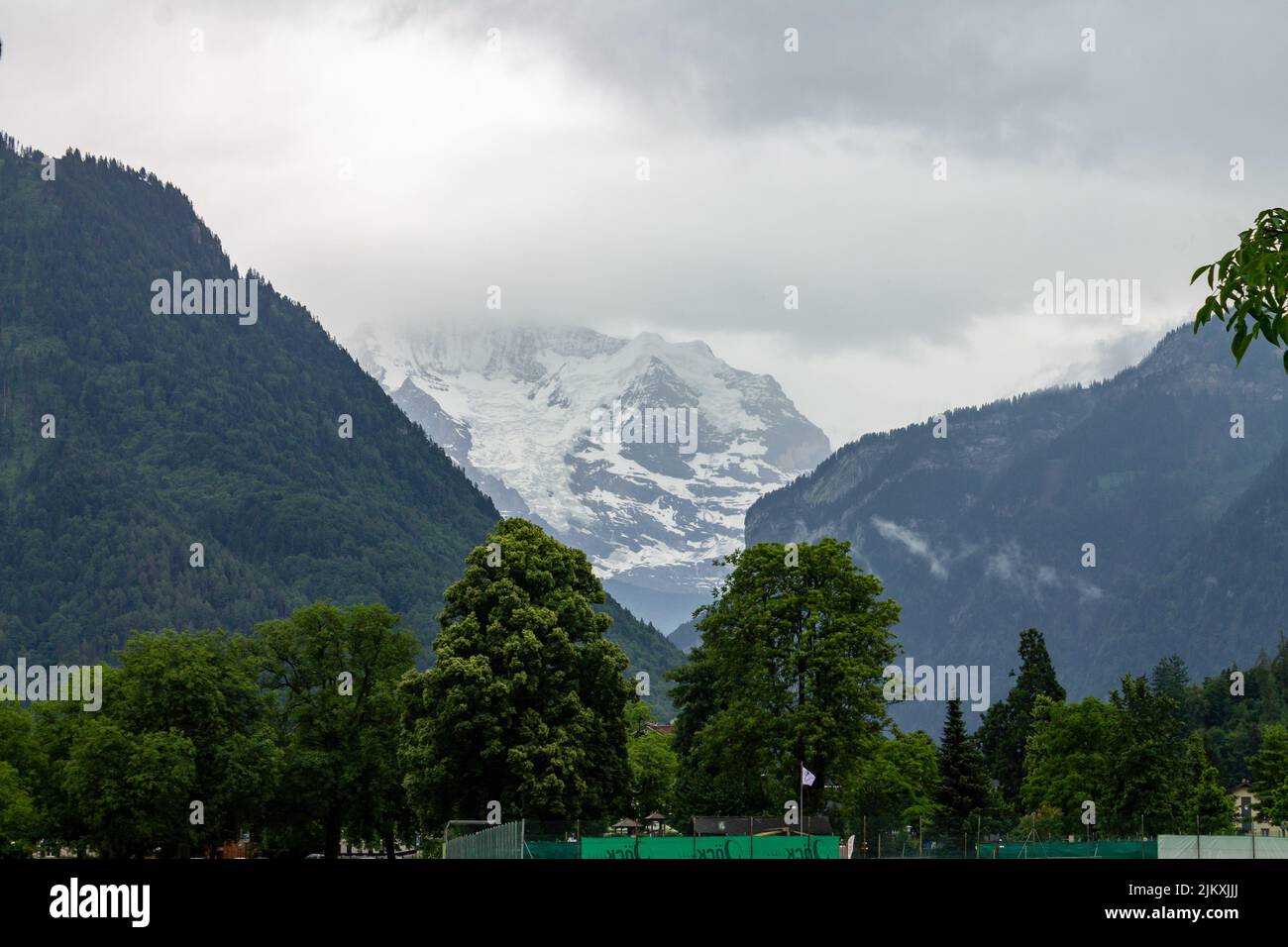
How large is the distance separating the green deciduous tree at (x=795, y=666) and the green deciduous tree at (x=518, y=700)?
576 centimetres

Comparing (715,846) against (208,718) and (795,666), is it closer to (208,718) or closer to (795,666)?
(795,666)

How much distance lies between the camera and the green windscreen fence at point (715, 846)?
58750 mm

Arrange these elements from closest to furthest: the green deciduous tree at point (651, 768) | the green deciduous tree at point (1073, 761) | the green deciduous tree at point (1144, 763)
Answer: the green deciduous tree at point (1144, 763) → the green deciduous tree at point (1073, 761) → the green deciduous tree at point (651, 768)

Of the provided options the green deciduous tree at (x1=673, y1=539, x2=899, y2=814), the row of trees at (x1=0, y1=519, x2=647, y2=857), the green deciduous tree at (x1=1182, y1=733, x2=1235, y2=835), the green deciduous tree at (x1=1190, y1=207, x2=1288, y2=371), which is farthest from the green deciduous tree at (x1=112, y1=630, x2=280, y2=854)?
the green deciduous tree at (x1=1190, y1=207, x2=1288, y2=371)

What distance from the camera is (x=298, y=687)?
104250 mm

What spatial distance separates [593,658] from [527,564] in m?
5.69

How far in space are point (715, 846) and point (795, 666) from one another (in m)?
26.3

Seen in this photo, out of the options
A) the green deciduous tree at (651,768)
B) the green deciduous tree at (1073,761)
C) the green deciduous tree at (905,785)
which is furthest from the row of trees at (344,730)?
the green deciduous tree at (1073,761)

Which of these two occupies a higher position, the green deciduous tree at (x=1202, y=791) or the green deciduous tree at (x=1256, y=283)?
the green deciduous tree at (x=1256, y=283)

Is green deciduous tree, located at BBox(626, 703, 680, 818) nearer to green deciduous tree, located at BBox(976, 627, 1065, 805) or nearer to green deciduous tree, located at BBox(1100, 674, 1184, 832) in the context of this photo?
green deciduous tree, located at BBox(1100, 674, 1184, 832)

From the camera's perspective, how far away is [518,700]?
268 feet

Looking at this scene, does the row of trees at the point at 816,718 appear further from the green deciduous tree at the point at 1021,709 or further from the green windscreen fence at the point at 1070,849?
the green deciduous tree at the point at 1021,709

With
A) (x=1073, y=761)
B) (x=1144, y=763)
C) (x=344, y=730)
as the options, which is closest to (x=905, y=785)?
(x=1073, y=761)

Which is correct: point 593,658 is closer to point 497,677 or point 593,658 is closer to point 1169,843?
point 497,677
